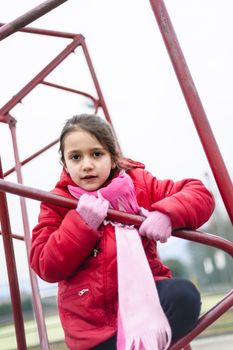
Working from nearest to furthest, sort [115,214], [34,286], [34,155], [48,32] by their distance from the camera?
[115,214] → [34,286] → [48,32] → [34,155]

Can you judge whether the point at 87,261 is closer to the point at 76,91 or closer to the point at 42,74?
the point at 42,74

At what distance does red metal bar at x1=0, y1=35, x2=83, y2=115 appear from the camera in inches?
56.3

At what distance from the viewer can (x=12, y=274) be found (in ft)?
3.14

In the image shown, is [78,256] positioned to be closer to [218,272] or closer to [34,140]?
[34,140]

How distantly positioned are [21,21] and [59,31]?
0.72m

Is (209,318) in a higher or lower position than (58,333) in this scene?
higher

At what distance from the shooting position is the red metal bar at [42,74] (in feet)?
4.69

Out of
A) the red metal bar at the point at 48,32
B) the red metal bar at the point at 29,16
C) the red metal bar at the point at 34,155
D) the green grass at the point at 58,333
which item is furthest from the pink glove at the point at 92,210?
the green grass at the point at 58,333

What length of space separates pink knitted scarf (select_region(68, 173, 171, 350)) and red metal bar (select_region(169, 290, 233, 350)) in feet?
0.06

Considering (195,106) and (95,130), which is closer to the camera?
(195,106)

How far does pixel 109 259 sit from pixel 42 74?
2.77ft

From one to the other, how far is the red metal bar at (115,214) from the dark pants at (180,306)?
8 centimetres

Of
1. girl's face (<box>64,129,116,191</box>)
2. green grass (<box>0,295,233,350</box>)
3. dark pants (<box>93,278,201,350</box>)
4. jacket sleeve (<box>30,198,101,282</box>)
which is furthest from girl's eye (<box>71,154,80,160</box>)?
green grass (<box>0,295,233,350</box>)

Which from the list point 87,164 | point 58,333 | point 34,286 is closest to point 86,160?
point 87,164
